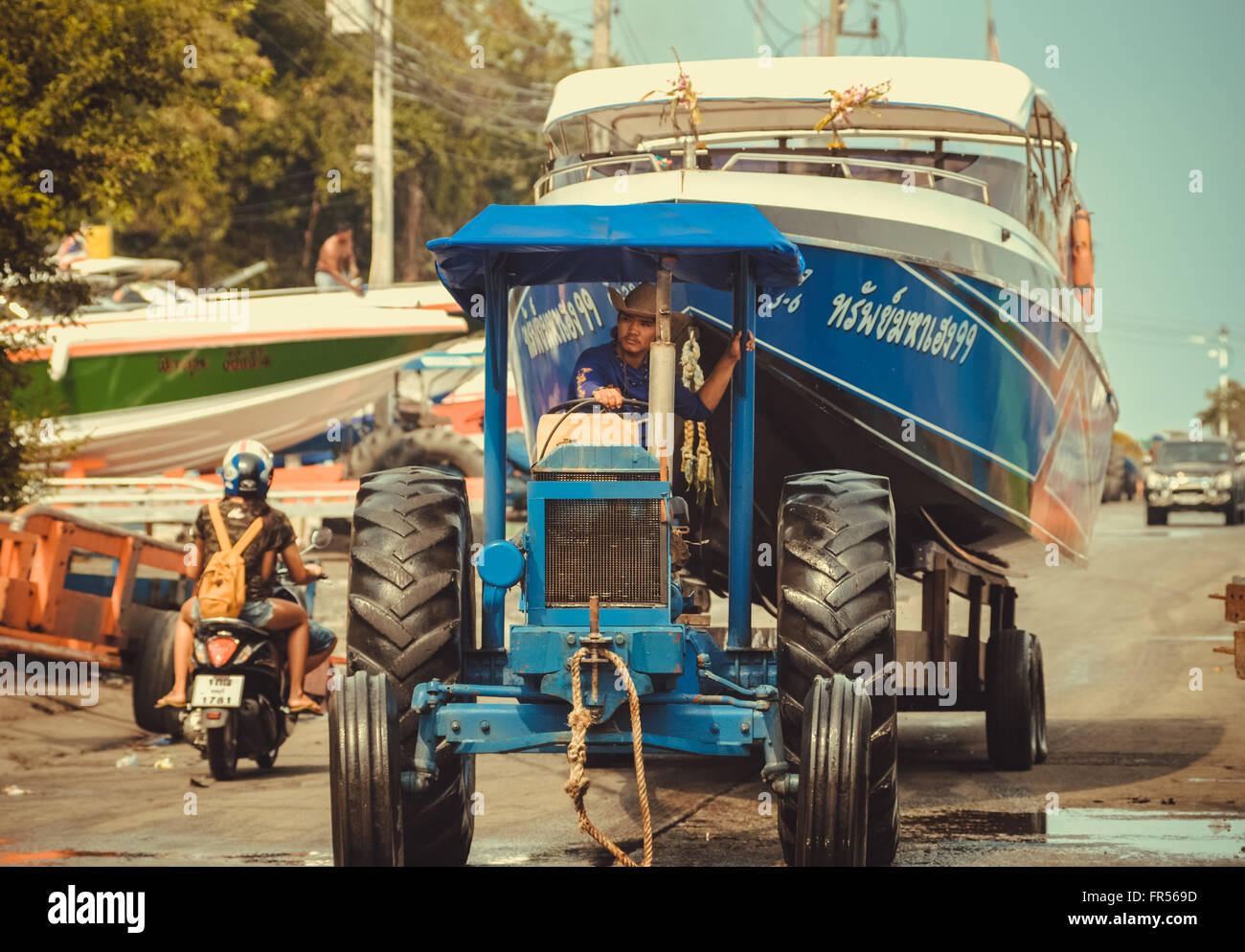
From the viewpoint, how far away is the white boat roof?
1027 centimetres

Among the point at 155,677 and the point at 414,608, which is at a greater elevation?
the point at 414,608

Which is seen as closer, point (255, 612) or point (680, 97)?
point (255, 612)

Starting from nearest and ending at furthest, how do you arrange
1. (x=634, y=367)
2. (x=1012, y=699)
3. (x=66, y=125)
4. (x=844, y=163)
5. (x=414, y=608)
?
(x=414, y=608) < (x=634, y=367) < (x=844, y=163) < (x=1012, y=699) < (x=66, y=125)

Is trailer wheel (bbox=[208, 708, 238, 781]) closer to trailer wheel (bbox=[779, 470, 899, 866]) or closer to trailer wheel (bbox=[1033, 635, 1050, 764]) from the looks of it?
trailer wheel (bbox=[779, 470, 899, 866])

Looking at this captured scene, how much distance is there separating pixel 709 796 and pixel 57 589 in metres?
4.73

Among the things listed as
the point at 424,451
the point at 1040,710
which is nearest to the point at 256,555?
the point at 1040,710

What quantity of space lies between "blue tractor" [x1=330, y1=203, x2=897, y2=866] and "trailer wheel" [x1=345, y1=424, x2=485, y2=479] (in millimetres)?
15534

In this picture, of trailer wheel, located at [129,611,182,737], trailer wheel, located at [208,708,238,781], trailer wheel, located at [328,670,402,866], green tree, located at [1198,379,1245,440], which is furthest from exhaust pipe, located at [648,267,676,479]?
green tree, located at [1198,379,1245,440]

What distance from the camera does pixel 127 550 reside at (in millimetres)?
12328

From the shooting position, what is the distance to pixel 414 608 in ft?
21.1

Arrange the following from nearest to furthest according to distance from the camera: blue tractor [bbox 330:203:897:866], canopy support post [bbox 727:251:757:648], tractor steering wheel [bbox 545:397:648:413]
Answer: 1. blue tractor [bbox 330:203:897:866]
2. canopy support post [bbox 727:251:757:648]
3. tractor steering wheel [bbox 545:397:648:413]

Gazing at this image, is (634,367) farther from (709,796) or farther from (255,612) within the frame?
(255,612)

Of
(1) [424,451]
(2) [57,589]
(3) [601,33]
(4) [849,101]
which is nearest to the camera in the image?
(4) [849,101]
